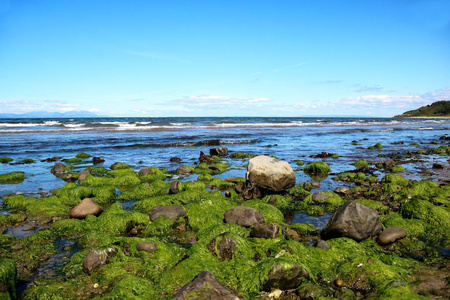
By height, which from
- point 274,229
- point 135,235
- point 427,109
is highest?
point 427,109

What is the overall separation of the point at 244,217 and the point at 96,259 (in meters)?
3.59

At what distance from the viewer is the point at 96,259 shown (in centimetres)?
544

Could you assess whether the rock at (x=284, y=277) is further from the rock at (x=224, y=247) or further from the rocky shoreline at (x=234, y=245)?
the rock at (x=224, y=247)

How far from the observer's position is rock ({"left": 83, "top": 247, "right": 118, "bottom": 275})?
17.5ft

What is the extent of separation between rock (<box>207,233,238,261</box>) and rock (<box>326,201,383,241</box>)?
2.48m

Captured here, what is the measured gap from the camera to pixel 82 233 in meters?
7.26

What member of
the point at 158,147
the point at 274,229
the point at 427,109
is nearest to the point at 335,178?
the point at 274,229

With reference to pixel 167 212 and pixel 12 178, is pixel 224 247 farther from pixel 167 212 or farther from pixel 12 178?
pixel 12 178

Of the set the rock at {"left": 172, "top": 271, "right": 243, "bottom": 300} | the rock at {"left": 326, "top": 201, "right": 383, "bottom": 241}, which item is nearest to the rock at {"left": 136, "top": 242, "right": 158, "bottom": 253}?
the rock at {"left": 172, "top": 271, "right": 243, "bottom": 300}

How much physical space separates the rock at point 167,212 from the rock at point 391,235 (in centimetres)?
508

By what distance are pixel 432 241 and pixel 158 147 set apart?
847 inches

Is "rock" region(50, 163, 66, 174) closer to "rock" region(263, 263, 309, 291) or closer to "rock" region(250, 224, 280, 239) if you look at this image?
"rock" region(250, 224, 280, 239)

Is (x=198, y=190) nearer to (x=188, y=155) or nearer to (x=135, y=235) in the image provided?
(x=135, y=235)

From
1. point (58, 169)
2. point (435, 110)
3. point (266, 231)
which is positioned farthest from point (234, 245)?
point (435, 110)
